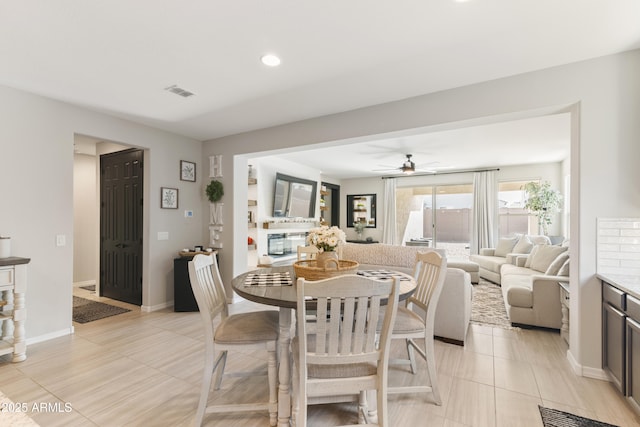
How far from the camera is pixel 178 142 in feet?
15.2

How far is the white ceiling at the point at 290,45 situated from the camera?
6.18 ft

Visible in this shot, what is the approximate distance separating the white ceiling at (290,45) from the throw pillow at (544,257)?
10.7 ft

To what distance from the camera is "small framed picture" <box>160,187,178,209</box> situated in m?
4.35

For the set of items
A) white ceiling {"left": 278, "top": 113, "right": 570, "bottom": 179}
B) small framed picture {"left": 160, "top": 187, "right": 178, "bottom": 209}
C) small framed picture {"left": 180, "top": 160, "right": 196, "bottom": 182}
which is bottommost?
small framed picture {"left": 160, "top": 187, "right": 178, "bottom": 209}

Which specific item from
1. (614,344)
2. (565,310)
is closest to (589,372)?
(614,344)

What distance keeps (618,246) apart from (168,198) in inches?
197

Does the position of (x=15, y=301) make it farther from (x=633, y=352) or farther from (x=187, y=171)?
(x=633, y=352)

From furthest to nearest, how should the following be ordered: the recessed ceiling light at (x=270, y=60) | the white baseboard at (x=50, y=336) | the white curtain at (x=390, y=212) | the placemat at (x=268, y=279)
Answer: the white curtain at (x=390, y=212) → the white baseboard at (x=50, y=336) → the recessed ceiling light at (x=270, y=60) → the placemat at (x=268, y=279)

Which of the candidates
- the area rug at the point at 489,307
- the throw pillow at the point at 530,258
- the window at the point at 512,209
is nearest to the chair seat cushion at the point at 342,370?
the area rug at the point at 489,307

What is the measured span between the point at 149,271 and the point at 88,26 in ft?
10.2

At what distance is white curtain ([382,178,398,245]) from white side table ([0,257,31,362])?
7.68m

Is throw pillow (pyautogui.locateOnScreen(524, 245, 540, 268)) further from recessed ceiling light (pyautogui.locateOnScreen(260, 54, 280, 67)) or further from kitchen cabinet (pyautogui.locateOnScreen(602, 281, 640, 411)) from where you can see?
recessed ceiling light (pyautogui.locateOnScreen(260, 54, 280, 67))

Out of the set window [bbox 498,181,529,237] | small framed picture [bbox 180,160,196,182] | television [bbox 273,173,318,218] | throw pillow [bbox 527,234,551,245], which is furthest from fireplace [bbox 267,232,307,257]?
window [bbox 498,181,529,237]

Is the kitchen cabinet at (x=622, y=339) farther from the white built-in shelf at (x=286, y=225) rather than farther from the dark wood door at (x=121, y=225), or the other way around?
the dark wood door at (x=121, y=225)
